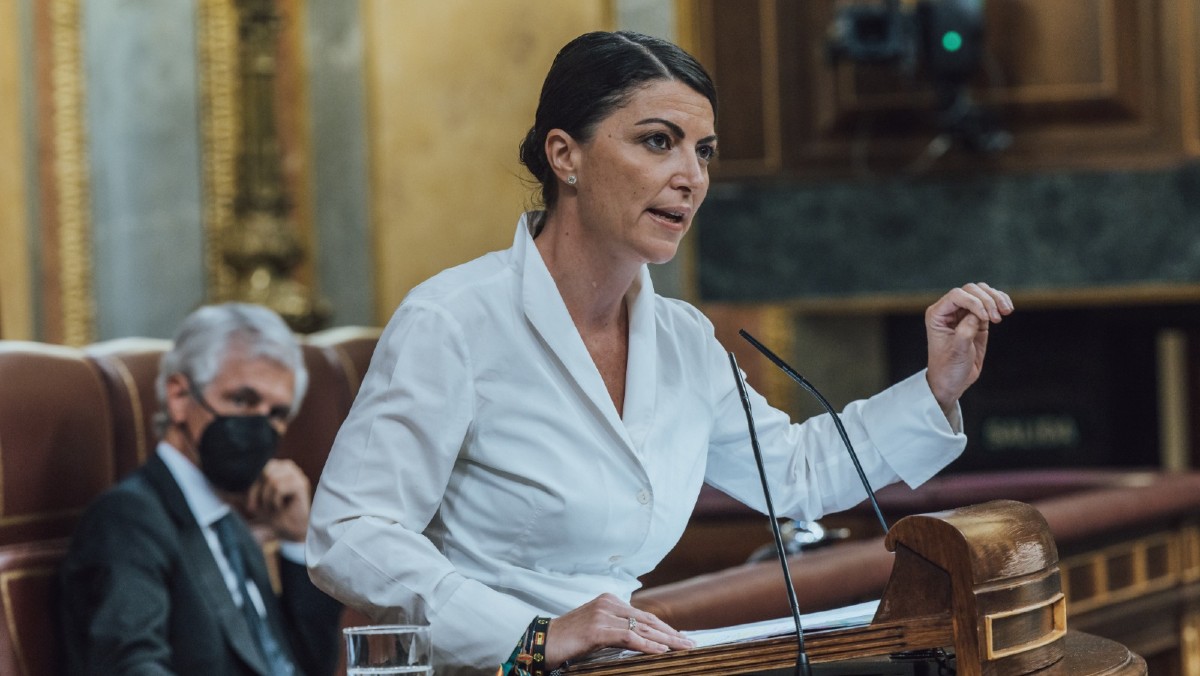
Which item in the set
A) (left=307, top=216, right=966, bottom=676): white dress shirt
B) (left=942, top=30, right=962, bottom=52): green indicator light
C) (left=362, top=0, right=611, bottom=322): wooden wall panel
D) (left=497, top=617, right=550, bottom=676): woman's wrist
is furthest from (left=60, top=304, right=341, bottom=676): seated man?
(left=942, top=30, right=962, bottom=52): green indicator light

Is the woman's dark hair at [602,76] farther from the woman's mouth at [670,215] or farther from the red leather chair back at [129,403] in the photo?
the red leather chair back at [129,403]

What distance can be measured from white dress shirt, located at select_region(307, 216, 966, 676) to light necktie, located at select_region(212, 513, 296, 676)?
996 mm

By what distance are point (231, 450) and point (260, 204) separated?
2.35 m

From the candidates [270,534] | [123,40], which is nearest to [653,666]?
[270,534]

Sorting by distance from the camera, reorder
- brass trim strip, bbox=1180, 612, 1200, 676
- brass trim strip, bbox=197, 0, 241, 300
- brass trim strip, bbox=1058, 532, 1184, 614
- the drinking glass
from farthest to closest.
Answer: brass trim strip, bbox=197, 0, 241, 300
brass trim strip, bbox=1180, 612, 1200, 676
brass trim strip, bbox=1058, 532, 1184, 614
the drinking glass

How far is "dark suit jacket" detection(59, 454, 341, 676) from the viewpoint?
2279mm

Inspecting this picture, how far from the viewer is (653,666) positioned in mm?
1325

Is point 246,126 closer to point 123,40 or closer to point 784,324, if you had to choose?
point 123,40

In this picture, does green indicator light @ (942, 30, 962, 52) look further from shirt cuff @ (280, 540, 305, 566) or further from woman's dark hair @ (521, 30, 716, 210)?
woman's dark hair @ (521, 30, 716, 210)

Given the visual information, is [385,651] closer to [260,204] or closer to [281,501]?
[281,501]

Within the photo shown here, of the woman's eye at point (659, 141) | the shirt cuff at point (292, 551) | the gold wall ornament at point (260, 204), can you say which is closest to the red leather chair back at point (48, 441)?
the shirt cuff at point (292, 551)

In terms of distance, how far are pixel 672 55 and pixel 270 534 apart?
5.34ft

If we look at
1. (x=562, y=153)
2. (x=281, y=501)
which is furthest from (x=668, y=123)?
(x=281, y=501)

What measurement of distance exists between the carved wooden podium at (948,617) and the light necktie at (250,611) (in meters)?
1.27
